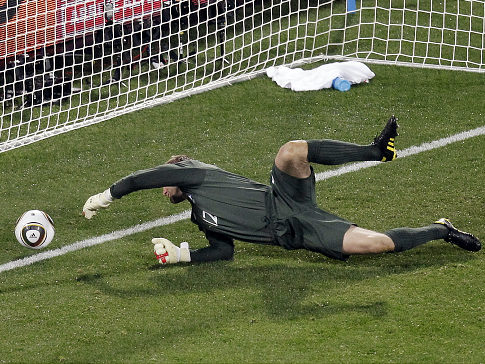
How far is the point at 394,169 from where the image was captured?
35.6ft

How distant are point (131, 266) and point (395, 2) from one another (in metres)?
6.45

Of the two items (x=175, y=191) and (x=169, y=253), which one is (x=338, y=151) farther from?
(x=169, y=253)

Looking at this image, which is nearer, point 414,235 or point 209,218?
point 414,235

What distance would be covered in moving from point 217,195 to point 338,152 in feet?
3.65

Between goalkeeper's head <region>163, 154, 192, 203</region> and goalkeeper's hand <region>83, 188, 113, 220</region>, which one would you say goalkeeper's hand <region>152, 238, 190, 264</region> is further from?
goalkeeper's hand <region>83, 188, 113, 220</region>

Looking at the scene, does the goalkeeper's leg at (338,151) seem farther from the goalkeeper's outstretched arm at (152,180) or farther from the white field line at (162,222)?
the white field line at (162,222)

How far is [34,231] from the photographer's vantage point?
30.2ft

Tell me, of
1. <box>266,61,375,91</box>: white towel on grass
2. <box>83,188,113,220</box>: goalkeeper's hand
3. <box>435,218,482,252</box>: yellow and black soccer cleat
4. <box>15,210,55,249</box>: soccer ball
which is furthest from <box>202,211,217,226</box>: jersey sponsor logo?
<box>266,61,375,91</box>: white towel on grass

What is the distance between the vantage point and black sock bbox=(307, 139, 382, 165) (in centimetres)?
849

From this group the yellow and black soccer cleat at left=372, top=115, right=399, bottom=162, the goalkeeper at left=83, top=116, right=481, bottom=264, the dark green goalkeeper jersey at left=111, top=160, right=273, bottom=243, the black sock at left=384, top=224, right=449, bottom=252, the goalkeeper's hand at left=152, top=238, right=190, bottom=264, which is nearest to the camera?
the yellow and black soccer cleat at left=372, top=115, right=399, bottom=162

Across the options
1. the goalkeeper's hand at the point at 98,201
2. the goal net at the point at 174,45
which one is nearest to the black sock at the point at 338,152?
the goalkeeper's hand at the point at 98,201

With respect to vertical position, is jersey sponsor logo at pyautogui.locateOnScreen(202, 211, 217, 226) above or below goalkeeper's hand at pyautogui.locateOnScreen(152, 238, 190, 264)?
above

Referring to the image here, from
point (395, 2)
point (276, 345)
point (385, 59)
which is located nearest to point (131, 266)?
point (276, 345)

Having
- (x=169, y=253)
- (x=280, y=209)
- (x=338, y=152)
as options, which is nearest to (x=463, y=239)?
(x=338, y=152)
